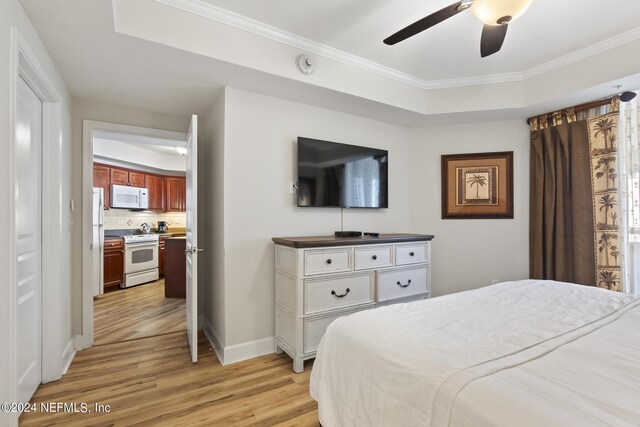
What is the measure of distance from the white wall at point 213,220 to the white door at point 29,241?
118cm

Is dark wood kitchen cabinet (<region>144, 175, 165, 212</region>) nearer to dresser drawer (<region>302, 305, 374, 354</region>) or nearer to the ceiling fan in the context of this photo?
dresser drawer (<region>302, 305, 374, 354</region>)

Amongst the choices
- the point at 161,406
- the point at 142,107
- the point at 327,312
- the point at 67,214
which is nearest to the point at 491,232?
the point at 327,312

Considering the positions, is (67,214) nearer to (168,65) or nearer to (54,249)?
(54,249)

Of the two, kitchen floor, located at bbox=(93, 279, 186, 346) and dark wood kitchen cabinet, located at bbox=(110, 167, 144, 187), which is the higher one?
dark wood kitchen cabinet, located at bbox=(110, 167, 144, 187)

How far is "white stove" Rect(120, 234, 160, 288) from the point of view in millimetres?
5043

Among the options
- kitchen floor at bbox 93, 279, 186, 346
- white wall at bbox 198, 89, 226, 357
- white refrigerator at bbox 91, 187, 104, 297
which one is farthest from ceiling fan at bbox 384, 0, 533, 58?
white refrigerator at bbox 91, 187, 104, 297

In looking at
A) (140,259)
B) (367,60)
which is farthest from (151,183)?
(367,60)

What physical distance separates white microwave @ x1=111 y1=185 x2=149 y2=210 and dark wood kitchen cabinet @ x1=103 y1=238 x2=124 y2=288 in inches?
28.1

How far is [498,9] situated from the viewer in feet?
4.58

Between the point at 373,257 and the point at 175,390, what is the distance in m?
1.72

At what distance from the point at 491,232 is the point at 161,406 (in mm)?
3424

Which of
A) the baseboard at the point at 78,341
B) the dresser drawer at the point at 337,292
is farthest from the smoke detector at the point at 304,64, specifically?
the baseboard at the point at 78,341

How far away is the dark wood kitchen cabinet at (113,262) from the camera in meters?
4.73

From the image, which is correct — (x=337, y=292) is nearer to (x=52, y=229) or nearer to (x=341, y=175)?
(x=341, y=175)
